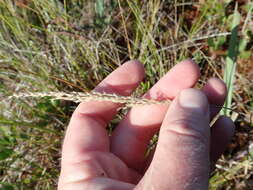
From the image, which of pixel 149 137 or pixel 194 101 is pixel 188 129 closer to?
pixel 194 101

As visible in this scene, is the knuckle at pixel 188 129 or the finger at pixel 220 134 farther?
the finger at pixel 220 134

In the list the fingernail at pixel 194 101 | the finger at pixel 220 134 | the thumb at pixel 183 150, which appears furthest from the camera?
the finger at pixel 220 134

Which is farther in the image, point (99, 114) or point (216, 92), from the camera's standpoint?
point (99, 114)

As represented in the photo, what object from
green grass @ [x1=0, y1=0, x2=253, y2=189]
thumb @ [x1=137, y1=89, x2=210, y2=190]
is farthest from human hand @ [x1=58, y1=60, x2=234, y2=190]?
green grass @ [x1=0, y1=0, x2=253, y2=189]

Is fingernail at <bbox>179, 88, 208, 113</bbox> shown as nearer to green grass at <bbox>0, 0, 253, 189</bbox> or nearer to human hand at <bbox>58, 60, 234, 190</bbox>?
human hand at <bbox>58, 60, 234, 190</bbox>

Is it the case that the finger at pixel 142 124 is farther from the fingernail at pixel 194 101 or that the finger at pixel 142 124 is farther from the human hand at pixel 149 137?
the fingernail at pixel 194 101

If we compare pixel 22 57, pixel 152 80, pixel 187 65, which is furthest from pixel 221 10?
pixel 22 57

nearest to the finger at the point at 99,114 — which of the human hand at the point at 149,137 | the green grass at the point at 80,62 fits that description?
the human hand at the point at 149,137

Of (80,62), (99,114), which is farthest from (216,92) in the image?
(80,62)
